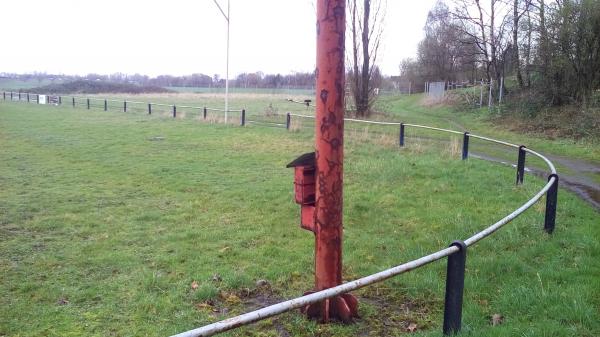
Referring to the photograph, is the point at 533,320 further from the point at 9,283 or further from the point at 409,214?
the point at 9,283

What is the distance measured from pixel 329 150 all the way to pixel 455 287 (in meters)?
1.39

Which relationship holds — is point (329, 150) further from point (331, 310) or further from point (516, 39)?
point (516, 39)

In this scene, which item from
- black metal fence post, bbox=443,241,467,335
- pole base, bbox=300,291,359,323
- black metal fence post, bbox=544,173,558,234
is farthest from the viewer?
black metal fence post, bbox=544,173,558,234

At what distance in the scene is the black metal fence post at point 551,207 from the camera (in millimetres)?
6277

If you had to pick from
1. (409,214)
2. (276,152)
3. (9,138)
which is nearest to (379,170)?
(409,214)

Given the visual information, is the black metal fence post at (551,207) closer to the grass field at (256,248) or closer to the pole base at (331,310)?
the grass field at (256,248)

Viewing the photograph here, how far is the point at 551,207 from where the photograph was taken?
6574 millimetres

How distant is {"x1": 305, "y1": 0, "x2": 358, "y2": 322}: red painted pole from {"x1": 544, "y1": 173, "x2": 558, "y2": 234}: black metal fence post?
3240 mm

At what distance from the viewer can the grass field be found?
15.0ft

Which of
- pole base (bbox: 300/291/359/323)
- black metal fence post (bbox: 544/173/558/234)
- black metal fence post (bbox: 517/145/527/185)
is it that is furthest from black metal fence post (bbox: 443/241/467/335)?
black metal fence post (bbox: 517/145/527/185)

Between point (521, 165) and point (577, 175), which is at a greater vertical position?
point (521, 165)

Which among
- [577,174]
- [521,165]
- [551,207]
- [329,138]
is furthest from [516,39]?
[329,138]

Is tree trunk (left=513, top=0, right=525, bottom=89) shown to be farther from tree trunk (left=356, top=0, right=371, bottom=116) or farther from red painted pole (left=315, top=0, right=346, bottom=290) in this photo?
red painted pole (left=315, top=0, right=346, bottom=290)

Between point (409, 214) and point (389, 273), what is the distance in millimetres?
5224
